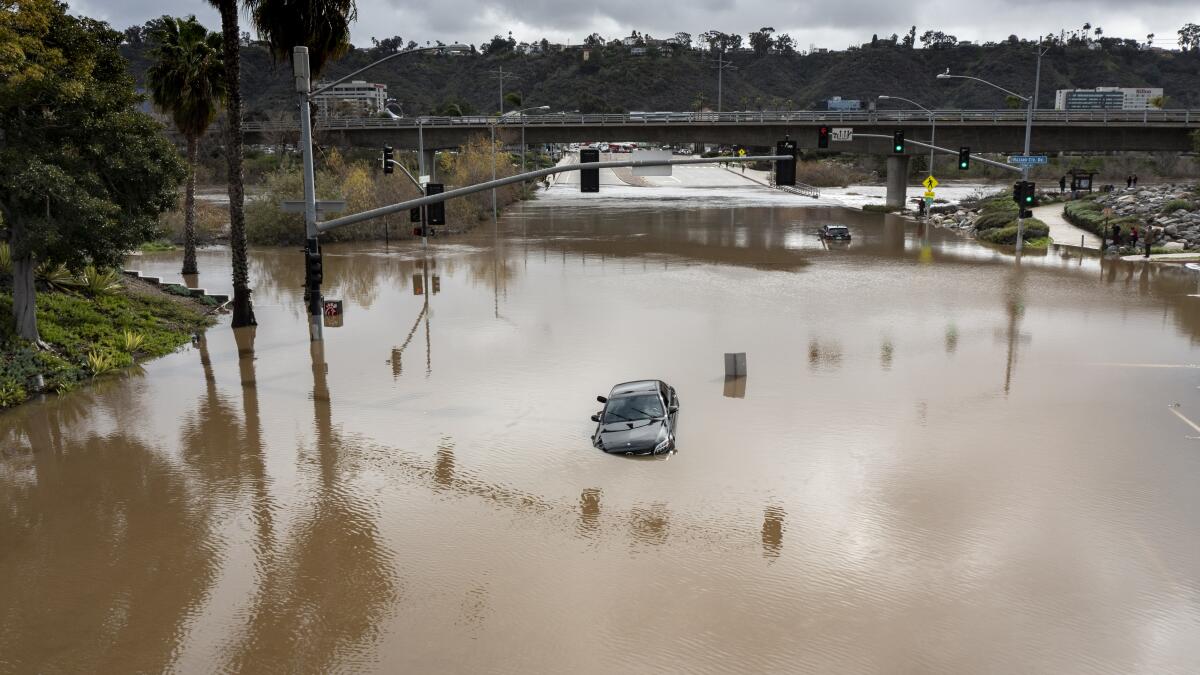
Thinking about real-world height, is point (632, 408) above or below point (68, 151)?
below

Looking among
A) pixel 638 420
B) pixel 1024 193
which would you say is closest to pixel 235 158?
pixel 638 420

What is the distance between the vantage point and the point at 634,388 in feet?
61.8

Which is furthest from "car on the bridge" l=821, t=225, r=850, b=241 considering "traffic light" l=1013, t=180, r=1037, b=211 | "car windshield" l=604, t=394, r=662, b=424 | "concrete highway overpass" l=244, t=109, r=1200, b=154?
"car windshield" l=604, t=394, r=662, b=424

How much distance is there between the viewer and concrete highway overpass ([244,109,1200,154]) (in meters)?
70.5

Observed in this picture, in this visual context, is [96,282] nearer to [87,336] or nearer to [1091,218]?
[87,336]

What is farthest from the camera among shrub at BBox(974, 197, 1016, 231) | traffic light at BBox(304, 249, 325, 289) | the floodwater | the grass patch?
shrub at BBox(974, 197, 1016, 231)

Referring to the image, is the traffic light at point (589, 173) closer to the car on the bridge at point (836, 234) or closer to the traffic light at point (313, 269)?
the traffic light at point (313, 269)

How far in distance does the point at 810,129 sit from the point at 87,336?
64287mm

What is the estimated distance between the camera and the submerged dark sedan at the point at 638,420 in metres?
17.0

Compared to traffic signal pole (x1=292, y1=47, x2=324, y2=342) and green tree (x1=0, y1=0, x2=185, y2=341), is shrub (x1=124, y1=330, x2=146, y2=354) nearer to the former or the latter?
green tree (x1=0, y1=0, x2=185, y2=341)

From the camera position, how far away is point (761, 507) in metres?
14.7

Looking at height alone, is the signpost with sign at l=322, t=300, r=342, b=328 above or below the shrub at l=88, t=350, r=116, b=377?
above

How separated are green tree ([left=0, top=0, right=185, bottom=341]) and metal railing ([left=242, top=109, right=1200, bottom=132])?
4351 centimetres

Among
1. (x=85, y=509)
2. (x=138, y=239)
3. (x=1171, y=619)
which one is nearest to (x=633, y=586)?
(x=1171, y=619)
